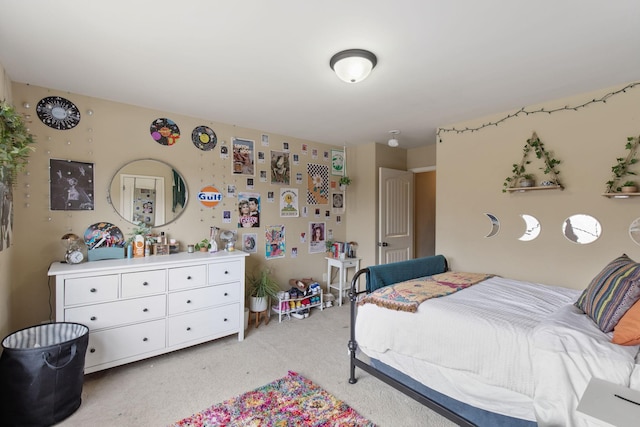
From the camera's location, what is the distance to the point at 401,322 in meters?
2.09

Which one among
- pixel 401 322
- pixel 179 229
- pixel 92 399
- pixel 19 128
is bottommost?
pixel 92 399

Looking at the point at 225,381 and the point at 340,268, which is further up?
the point at 340,268

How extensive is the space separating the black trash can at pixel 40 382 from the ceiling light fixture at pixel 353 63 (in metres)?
2.50

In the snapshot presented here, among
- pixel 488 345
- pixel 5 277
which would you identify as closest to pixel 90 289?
pixel 5 277

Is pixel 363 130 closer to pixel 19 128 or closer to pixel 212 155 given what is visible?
pixel 212 155

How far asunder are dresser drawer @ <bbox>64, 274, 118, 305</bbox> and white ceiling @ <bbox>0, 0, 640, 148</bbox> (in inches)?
61.5

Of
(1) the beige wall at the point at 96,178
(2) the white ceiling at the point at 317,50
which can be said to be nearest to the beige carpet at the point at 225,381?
(1) the beige wall at the point at 96,178

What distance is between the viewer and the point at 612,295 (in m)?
1.72

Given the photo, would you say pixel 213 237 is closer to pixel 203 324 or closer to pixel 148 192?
pixel 148 192

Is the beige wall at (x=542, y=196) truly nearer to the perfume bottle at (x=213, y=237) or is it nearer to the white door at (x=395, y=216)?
the white door at (x=395, y=216)

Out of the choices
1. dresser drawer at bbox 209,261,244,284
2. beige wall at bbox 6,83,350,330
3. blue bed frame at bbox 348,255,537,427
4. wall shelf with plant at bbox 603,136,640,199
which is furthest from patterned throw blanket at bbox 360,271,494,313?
beige wall at bbox 6,83,350,330

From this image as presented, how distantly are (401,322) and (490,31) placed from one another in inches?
73.2

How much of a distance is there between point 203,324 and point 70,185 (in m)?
1.71

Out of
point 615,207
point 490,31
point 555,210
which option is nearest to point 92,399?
point 490,31
